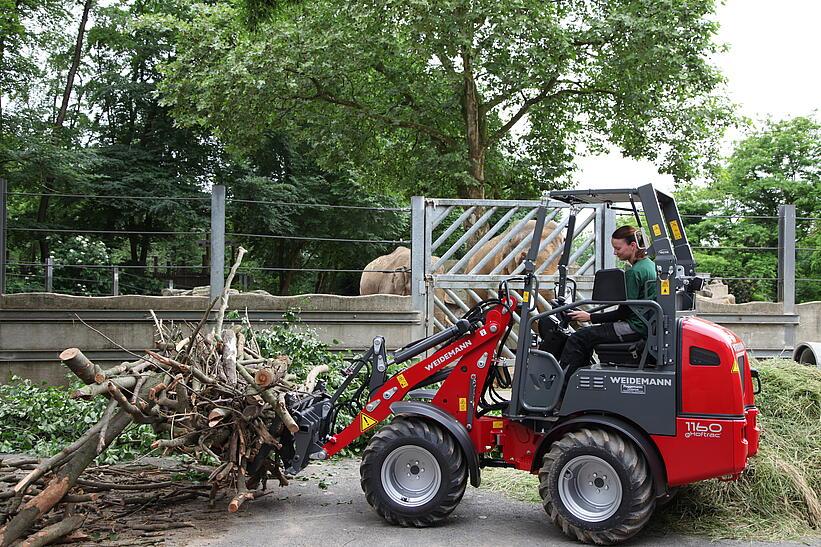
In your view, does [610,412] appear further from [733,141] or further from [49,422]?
[733,141]

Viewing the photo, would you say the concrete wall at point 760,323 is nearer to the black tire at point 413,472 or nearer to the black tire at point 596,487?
the black tire at point 596,487

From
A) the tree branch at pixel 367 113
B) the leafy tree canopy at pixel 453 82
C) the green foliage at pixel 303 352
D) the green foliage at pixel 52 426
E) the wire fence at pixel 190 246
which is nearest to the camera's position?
the green foliage at pixel 52 426

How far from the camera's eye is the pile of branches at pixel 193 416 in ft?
19.5

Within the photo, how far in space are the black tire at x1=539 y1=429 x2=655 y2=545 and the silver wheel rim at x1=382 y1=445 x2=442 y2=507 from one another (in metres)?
0.83

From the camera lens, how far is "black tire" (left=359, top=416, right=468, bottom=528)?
6207mm

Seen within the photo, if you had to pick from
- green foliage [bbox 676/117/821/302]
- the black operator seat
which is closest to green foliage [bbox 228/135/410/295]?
green foliage [bbox 676/117/821/302]

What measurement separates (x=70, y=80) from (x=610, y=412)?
27.4 meters

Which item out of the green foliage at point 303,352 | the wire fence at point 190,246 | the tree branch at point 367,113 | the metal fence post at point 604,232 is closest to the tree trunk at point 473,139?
the tree branch at point 367,113

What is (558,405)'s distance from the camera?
612 cm

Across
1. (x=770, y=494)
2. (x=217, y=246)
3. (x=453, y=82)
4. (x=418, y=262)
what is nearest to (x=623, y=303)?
(x=770, y=494)

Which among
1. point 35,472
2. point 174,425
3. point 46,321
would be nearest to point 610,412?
point 174,425

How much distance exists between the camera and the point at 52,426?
A: 8859 mm

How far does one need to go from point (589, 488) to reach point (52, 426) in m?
5.76

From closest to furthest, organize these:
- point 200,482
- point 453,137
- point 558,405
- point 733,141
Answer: point 558,405, point 200,482, point 453,137, point 733,141
